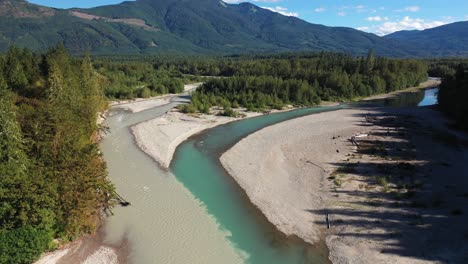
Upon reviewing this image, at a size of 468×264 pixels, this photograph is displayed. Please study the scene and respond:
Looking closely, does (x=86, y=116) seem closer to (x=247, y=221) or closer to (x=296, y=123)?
(x=247, y=221)

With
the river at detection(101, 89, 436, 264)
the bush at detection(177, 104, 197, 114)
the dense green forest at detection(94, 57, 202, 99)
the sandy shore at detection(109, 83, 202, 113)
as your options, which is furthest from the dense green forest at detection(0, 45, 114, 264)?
the dense green forest at detection(94, 57, 202, 99)

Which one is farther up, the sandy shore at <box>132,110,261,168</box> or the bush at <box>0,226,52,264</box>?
the bush at <box>0,226,52,264</box>

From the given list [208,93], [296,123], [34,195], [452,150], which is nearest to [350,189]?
[452,150]

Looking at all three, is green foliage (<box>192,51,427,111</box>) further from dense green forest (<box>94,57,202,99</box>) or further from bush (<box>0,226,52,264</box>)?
bush (<box>0,226,52,264</box>)

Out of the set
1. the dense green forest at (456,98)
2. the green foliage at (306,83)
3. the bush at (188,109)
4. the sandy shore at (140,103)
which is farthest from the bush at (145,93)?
the dense green forest at (456,98)

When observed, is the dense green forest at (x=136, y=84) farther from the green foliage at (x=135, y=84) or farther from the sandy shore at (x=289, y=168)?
the sandy shore at (x=289, y=168)

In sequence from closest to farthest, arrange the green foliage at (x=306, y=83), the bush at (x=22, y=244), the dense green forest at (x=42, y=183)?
the bush at (x=22, y=244)
the dense green forest at (x=42, y=183)
the green foliage at (x=306, y=83)
